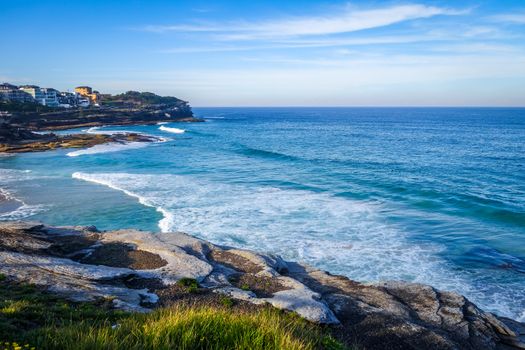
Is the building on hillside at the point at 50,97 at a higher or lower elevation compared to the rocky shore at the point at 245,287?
higher

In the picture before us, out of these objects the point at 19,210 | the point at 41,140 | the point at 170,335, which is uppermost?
the point at 170,335

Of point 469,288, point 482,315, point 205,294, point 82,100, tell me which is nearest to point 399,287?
point 482,315

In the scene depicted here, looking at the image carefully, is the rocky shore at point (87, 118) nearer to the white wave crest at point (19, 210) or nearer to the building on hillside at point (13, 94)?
the building on hillside at point (13, 94)

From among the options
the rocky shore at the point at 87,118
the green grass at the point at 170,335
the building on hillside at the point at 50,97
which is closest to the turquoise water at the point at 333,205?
the green grass at the point at 170,335

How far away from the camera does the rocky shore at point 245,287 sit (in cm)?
1098

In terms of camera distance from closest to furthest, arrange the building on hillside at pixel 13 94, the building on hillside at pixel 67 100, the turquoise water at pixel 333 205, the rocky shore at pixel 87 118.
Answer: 1. the turquoise water at pixel 333 205
2. the rocky shore at pixel 87 118
3. the building on hillside at pixel 13 94
4. the building on hillside at pixel 67 100

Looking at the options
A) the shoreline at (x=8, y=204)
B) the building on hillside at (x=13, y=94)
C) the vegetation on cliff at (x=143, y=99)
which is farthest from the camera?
the vegetation on cliff at (x=143, y=99)

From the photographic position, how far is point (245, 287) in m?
13.1

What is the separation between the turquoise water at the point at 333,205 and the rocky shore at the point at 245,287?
307 cm

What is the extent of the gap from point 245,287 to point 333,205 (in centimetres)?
1615

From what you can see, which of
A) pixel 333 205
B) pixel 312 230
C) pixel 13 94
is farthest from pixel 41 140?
pixel 13 94

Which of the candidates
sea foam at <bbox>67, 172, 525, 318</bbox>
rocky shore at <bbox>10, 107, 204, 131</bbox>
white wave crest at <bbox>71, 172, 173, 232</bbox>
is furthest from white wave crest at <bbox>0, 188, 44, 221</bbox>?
rocky shore at <bbox>10, 107, 204, 131</bbox>

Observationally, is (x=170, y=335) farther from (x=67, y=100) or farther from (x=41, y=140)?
(x=67, y=100)

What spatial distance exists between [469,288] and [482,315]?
12.9ft
